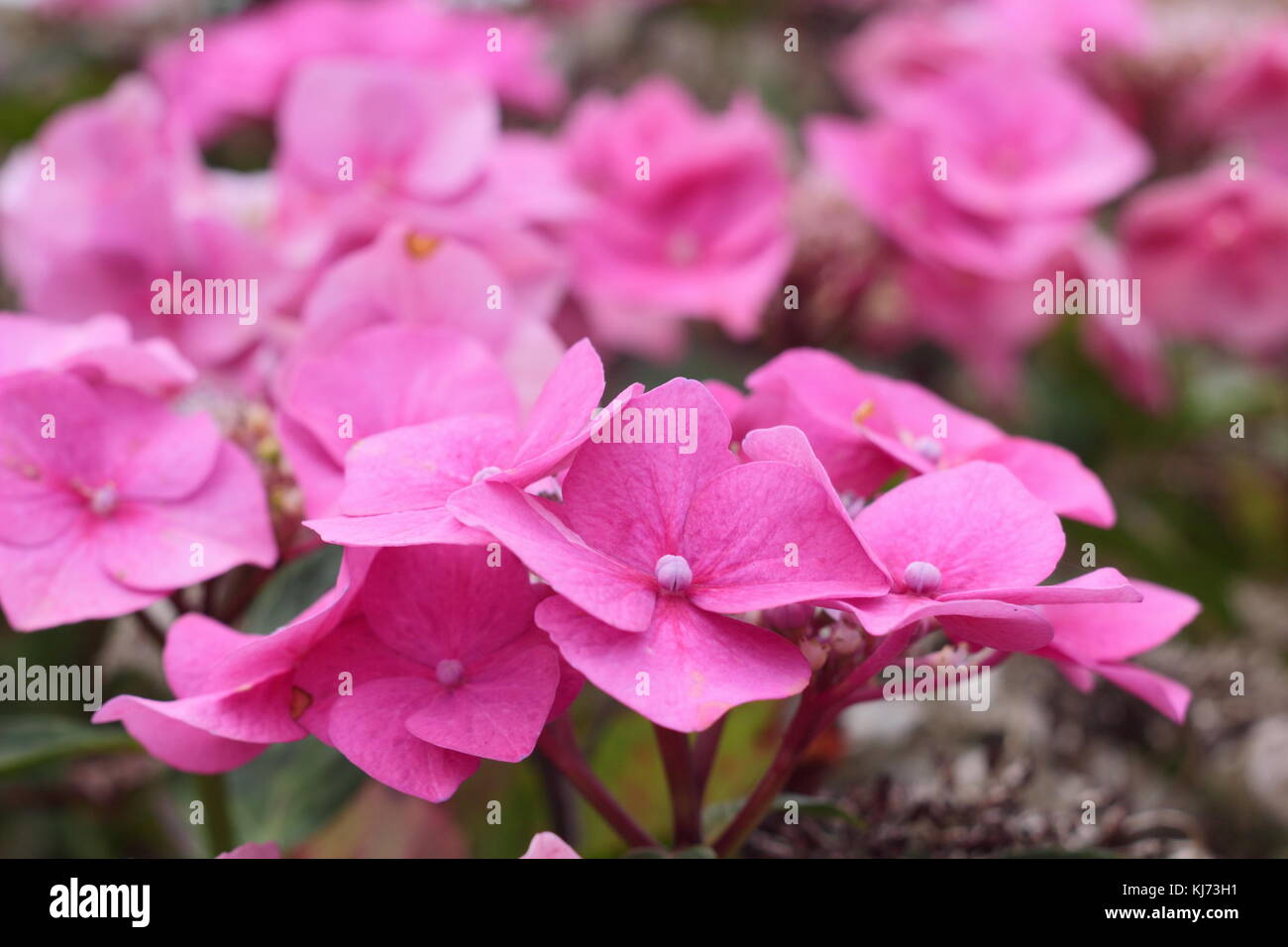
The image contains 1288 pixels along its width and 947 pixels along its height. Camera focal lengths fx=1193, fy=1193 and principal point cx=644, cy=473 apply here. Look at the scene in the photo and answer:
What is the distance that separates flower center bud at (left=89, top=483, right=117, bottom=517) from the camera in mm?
435

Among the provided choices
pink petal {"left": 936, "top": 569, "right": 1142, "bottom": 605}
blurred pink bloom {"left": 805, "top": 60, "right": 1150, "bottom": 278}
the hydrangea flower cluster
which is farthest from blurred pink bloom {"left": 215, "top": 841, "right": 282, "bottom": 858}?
blurred pink bloom {"left": 805, "top": 60, "right": 1150, "bottom": 278}

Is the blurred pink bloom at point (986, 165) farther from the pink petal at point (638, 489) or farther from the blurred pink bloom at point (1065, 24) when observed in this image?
the pink petal at point (638, 489)

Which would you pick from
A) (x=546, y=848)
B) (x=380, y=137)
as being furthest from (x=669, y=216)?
(x=546, y=848)

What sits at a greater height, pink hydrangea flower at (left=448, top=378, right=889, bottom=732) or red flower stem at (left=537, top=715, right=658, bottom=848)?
pink hydrangea flower at (left=448, top=378, right=889, bottom=732)

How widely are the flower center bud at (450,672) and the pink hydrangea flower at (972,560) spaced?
114 mm

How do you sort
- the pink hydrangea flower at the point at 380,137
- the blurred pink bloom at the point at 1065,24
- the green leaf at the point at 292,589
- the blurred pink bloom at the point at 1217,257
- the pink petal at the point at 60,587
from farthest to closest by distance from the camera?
the blurred pink bloom at the point at 1065,24 < the blurred pink bloom at the point at 1217,257 < the pink hydrangea flower at the point at 380,137 < the green leaf at the point at 292,589 < the pink petal at the point at 60,587

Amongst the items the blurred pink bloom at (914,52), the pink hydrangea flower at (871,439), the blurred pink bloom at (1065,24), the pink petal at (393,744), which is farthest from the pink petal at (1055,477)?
the blurred pink bloom at (1065,24)

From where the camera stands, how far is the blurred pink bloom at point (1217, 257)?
2.81 feet

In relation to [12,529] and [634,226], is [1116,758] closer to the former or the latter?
[634,226]

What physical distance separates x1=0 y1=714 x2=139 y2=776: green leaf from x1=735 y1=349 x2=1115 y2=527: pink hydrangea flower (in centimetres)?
31

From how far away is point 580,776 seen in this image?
1.24ft

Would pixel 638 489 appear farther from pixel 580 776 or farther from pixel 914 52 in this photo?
pixel 914 52

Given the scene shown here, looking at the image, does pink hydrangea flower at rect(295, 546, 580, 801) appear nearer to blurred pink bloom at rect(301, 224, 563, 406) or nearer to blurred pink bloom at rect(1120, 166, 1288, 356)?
blurred pink bloom at rect(301, 224, 563, 406)

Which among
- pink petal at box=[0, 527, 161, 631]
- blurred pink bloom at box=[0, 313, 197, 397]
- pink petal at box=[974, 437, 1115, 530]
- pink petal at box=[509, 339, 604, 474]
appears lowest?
pink petal at box=[0, 527, 161, 631]
